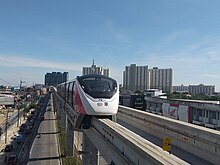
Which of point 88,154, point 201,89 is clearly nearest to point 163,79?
point 201,89

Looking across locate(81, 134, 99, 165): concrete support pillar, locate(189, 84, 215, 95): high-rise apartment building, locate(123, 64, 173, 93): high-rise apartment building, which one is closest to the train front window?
locate(81, 134, 99, 165): concrete support pillar

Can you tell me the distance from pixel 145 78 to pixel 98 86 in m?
129

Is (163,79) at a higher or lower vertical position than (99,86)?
higher

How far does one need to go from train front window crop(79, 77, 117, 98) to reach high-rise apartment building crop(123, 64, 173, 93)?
125m

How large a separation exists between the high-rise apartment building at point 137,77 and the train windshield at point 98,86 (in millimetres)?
124738

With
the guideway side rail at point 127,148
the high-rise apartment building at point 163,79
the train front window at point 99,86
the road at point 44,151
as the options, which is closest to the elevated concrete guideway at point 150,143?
the guideway side rail at point 127,148

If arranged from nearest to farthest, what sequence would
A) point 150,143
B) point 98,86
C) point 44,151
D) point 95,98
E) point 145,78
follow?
point 150,143 → point 95,98 → point 98,86 → point 44,151 → point 145,78

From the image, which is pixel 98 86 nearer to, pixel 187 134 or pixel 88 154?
→ pixel 187 134

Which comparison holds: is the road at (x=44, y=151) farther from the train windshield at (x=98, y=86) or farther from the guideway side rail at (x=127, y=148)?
the guideway side rail at (x=127, y=148)

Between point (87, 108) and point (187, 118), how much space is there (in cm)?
2913

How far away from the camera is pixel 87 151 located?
20438mm

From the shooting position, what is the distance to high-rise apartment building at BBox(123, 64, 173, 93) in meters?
142

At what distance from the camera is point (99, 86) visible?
14.5 m

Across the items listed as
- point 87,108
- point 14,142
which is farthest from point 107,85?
point 14,142
